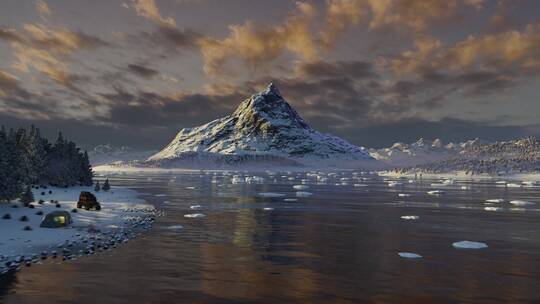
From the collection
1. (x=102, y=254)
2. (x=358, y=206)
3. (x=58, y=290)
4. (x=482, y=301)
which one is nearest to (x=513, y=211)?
(x=358, y=206)

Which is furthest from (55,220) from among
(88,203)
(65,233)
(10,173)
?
(10,173)

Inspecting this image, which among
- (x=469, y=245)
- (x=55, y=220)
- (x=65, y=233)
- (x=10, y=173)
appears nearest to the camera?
(x=469, y=245)

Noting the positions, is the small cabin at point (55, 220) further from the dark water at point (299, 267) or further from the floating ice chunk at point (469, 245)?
the floating ice chunk at point (469, 245)

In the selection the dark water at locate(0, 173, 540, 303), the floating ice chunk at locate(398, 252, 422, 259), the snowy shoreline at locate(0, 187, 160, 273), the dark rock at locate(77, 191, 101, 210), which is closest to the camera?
the dark water at locate(0, 173, 540, 303)

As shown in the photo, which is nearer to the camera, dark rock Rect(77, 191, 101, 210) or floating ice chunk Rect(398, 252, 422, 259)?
floating ice chunk Rect(398, 252, 422, 259)

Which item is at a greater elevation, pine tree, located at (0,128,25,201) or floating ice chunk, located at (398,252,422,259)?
pine tree, located at (0,128,25,201)

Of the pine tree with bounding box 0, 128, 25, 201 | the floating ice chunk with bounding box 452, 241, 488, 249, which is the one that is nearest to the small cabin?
the pine tree with bounding box 0, 128, 25, 201

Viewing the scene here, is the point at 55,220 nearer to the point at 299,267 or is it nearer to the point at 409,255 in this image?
the point at 299,267

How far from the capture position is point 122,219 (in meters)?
49.5

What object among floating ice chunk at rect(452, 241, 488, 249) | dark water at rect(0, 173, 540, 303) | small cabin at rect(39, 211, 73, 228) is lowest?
dark water at rect(0, 173, 540, 303)

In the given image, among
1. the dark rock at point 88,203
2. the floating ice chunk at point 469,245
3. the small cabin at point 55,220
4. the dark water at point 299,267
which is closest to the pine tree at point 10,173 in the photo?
the dark rock at point 88,203

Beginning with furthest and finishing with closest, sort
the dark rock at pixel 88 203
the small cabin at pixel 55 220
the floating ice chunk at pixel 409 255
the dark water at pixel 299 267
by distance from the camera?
the dark rock at pixel 88 203 → the small cabin at pixel 55 220 → the floating ice chunk at pixel 409 255 → the dark water at pixel 299 267

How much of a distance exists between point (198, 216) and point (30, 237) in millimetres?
20064

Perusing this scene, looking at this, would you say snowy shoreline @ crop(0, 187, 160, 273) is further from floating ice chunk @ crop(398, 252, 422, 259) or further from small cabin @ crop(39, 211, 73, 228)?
floating ice chunk @ crop(398, 252, 422, 259)
